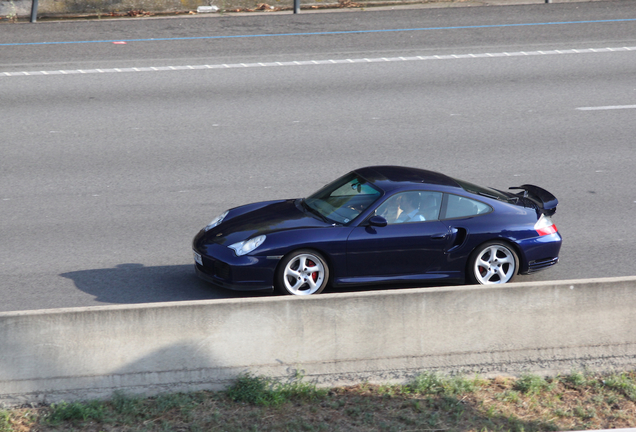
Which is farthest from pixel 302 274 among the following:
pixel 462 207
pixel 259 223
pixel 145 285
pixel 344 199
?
pixel 462 207

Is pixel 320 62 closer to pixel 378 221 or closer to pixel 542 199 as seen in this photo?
pixel 542 199

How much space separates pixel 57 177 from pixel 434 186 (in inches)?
231

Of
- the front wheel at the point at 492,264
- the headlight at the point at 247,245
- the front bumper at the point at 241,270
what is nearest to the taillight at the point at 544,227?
the front wheel at the point at 492,264

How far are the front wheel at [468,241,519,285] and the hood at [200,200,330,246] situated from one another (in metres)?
1.67

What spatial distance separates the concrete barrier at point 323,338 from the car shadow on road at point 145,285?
1.38 metres

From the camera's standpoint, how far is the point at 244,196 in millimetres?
10445

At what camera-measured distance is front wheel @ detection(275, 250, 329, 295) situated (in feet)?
25.1

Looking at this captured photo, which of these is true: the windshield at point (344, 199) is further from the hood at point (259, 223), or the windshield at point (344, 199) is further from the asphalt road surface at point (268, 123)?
the asphalt road surface at point (268, 123)

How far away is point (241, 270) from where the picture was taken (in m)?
7.56

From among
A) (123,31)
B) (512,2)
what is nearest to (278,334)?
(123,31)

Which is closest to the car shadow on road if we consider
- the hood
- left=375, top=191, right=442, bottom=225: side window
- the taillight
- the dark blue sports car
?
the dark blue sports car

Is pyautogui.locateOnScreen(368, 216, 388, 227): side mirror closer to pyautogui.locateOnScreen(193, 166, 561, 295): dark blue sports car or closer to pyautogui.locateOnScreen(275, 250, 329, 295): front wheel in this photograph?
pyautogui.locateOnScreen(193, 166, 561, 295): dark blue sports car

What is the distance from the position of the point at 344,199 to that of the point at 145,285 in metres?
2.39

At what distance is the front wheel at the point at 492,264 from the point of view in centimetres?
802
